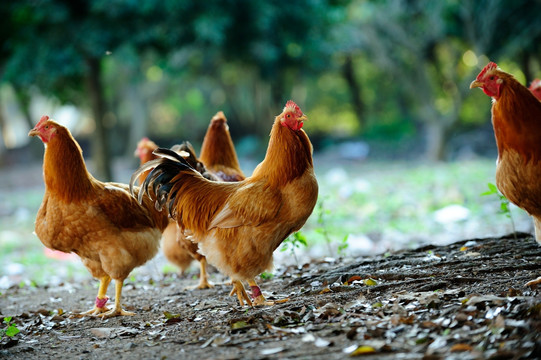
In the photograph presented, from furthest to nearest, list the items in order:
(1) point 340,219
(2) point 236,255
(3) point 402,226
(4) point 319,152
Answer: (4) point 319,152 → (1) point 340,219 → (3) point 402,226 → (2) point 236,255

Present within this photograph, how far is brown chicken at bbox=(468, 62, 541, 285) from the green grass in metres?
2.10

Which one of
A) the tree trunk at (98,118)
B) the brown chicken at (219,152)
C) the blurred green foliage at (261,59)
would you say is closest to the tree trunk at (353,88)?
the blurred green foliage at (261,59)

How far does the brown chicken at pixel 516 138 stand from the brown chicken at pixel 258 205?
1.53 meters

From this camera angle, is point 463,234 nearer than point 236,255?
No

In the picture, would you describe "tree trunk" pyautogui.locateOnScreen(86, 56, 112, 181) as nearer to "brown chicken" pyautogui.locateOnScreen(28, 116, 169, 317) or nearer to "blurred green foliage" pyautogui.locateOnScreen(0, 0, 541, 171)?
"blurred green foliage" pyautogui.locateOnScreen(0, 0, 541, 171)

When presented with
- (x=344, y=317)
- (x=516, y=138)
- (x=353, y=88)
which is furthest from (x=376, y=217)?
(x=353, y=88)

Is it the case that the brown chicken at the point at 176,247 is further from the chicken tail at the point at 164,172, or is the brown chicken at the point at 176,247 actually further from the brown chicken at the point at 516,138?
the brown chicken at the point at 516,138

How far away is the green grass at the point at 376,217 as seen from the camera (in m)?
8.70

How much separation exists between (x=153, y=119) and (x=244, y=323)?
1022 inches

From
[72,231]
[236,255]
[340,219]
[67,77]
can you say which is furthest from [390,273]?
[67,77]

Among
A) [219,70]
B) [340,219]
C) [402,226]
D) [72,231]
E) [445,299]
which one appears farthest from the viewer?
[219,70]

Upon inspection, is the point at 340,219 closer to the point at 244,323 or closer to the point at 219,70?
the point at 244,323

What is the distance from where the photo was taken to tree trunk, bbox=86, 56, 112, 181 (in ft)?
44.4

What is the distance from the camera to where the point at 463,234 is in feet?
29.2
